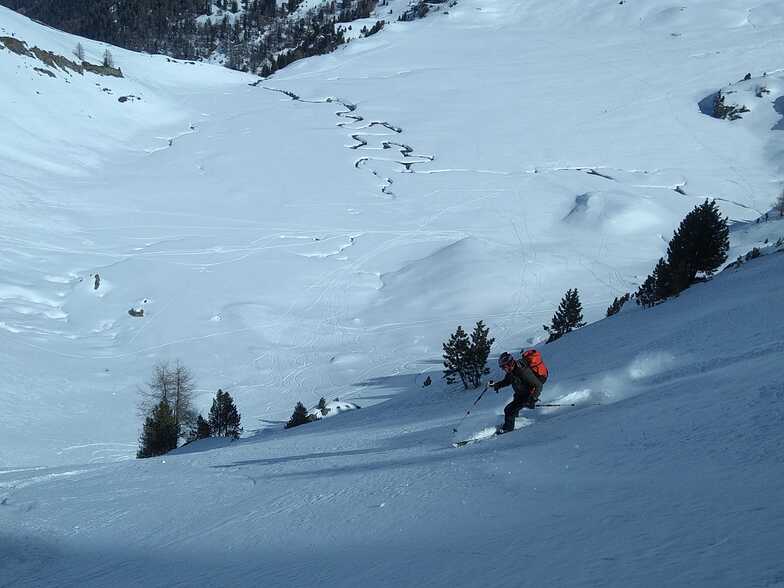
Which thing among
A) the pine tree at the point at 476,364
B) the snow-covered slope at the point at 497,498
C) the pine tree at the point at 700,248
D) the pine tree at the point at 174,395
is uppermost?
the pine tree at the point at 700,248

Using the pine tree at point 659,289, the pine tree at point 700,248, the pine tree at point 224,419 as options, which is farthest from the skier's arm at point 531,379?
the pine tree at point 224,419

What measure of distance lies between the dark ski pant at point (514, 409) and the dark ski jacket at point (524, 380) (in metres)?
0.06

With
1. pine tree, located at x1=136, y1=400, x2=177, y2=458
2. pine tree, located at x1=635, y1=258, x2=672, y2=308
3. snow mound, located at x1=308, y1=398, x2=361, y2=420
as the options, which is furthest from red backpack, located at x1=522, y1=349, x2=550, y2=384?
pine tree, located at x1=136, y1=400, x2=177, y2=458

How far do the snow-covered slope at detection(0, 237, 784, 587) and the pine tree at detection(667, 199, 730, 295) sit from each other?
6.50 meters

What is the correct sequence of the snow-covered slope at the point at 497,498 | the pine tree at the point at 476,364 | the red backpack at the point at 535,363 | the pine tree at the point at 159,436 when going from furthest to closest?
the pine tree at the point at 159,436 < the pine tree at the point at 476,364 < the red backpack at the point at 535,363 < the snow-covered slope at the point at 497,498

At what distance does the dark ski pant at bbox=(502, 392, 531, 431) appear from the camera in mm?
8102

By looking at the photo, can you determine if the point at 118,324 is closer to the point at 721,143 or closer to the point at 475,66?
the point at 721,143

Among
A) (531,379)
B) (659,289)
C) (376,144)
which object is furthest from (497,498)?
(376,144)

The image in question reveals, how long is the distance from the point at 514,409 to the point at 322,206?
4015cm

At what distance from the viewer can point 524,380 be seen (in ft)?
26.2

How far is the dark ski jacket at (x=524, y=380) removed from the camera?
7949 mm

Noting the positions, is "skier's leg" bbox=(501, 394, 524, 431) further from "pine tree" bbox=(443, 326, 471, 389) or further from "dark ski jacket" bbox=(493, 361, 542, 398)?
"pine tree" bbox=(443, 326, 471, 389)

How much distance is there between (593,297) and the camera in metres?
31.3

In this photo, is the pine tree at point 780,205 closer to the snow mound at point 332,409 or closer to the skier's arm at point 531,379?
the snow mound at point 332,409
